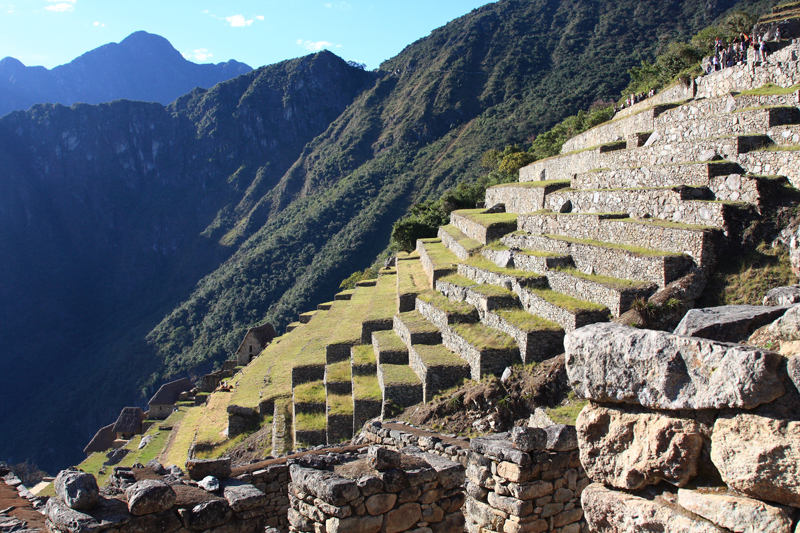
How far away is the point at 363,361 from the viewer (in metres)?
16.1

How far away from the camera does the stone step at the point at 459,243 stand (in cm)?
1824

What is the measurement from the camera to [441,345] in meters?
14.2

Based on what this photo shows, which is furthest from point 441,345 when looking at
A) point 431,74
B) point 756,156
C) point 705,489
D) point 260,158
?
point 260,158

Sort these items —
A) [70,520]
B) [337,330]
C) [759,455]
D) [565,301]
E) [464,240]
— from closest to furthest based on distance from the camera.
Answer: [759,455] < [70,520] < [565,301] < [337,330] < [464,240]

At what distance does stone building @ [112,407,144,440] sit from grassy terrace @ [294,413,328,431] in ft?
78.4

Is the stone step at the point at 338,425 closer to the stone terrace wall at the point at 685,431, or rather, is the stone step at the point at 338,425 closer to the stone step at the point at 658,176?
the stone step at the point at 658,176

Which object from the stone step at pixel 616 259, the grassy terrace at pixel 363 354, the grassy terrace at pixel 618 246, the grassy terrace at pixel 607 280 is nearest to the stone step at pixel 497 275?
the stone step at pixel 616 259

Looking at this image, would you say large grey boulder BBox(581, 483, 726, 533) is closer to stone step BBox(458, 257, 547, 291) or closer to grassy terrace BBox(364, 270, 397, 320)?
stone step BBox(458, 257, 547, 291)

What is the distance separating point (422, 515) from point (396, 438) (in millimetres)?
3713

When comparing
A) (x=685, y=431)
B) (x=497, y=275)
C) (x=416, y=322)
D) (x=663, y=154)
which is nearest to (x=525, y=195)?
(x=497, y=275)

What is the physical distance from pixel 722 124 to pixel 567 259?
4939 mm

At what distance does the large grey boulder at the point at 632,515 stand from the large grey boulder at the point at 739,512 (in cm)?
5

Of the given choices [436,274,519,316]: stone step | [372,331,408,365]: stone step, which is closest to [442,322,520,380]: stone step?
[436,274,519,316]: stone step

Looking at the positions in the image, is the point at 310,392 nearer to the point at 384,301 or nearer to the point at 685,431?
the point at 384,301
